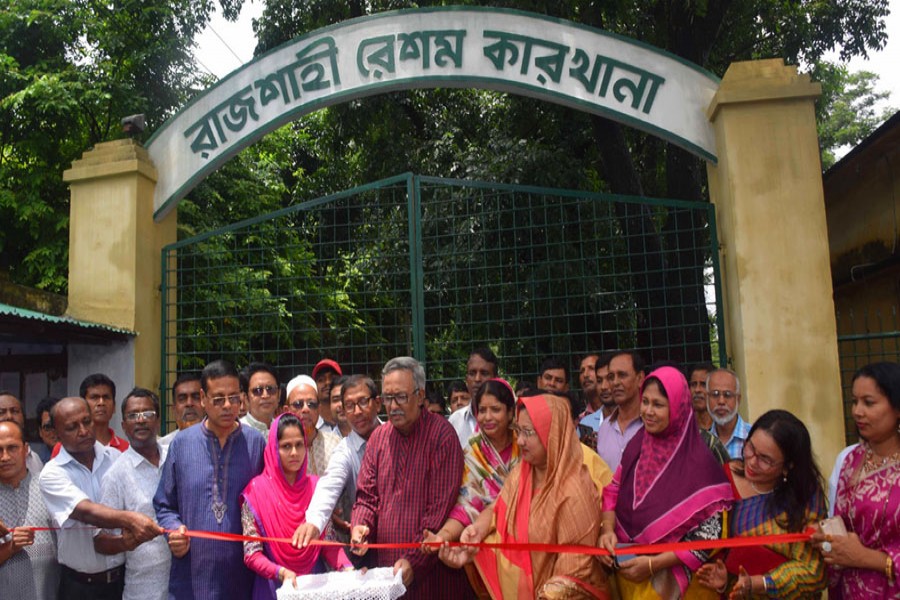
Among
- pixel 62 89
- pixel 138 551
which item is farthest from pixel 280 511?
pixel 62 89

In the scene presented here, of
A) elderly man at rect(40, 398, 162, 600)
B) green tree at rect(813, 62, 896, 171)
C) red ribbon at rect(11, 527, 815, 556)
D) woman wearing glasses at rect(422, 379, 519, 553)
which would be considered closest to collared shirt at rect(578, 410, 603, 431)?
woman wearing glasses at rect(422, 379, 519, 553)

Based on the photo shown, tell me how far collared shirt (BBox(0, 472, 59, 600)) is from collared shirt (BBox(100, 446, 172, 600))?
0.31 meters

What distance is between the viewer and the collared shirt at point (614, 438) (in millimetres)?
4238

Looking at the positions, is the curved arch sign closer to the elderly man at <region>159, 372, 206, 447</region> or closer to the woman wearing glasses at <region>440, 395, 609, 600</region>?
the elderly man at <region>159, 372, 206, 447</region>

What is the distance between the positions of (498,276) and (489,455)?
564 cm

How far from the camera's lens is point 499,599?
346 cm

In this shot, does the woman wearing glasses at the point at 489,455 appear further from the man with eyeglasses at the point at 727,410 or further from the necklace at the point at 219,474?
the man with eyeglasses at the point at 727,410

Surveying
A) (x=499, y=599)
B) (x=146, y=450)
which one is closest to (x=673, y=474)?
(x=499, y=599)

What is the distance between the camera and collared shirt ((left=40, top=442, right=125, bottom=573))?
141 inches

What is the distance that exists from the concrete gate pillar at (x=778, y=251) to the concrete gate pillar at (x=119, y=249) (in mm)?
4648

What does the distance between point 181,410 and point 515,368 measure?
7252mm

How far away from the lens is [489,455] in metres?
3.83

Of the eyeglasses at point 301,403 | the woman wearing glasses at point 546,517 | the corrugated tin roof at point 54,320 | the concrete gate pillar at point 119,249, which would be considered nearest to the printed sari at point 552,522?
the woman wearing glasses at point 546,517

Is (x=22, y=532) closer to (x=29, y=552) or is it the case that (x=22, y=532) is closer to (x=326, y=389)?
(x=29, y=552)
